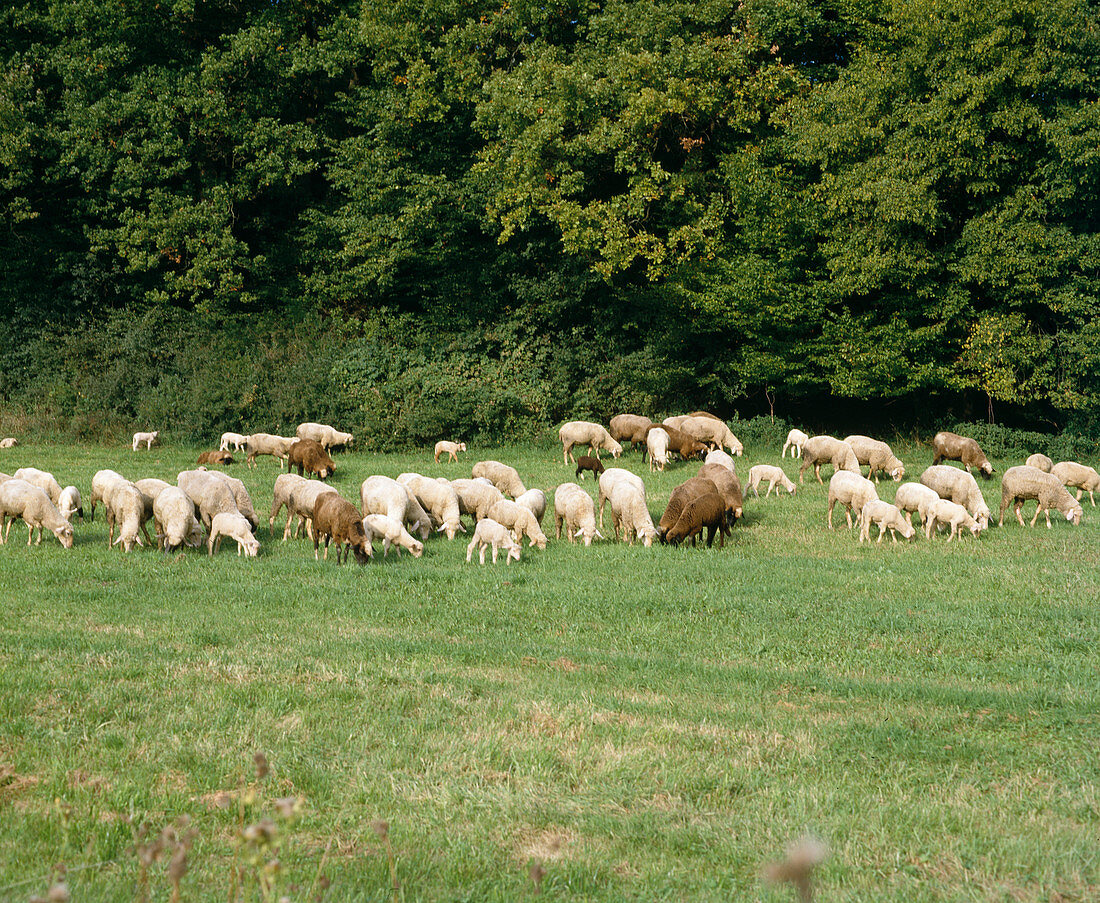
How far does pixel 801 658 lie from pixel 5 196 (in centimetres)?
3139

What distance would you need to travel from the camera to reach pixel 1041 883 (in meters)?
4.81

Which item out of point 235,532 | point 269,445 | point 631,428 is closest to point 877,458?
point 631,428

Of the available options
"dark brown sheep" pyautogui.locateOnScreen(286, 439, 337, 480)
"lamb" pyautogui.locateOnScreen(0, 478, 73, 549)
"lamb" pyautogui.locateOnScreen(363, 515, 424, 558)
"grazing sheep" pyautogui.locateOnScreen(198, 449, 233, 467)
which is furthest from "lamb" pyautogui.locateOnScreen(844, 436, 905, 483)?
"lamb" pyautogui.locateOnScreen(0, 478, 73, 549)

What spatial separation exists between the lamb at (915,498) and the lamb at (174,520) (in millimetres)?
11463

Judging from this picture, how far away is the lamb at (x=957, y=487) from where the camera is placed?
1792cm

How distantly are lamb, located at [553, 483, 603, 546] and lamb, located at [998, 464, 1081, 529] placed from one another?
7.55 meters

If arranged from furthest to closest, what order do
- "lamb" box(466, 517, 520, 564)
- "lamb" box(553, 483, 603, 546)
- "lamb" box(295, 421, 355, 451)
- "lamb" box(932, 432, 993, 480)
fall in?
"lamb" box(295, 421, 355, 451)
"lamb" box(932, 432, 993, 480)
"lamb" box(553, 483, 603, 546)
"lamb" box(466, 517, 520, 564)

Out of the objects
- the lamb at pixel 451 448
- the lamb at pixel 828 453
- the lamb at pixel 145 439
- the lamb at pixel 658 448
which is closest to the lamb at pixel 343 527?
the lamb at pixel 658 448

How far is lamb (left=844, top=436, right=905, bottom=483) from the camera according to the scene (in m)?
22.0

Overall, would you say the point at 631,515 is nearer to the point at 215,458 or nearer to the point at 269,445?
the point at 269,445

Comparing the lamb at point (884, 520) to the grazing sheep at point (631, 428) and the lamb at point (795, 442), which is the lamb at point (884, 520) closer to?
the lamb at point (795, 442)

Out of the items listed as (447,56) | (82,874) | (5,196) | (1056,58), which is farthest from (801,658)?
(5,196)

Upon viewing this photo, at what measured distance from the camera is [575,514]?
15977 millimetres

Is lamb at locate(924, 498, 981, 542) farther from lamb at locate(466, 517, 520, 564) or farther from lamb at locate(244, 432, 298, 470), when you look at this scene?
lamb at locate(244, 432, 298, 470)
